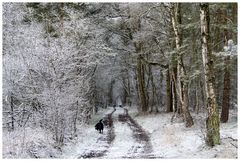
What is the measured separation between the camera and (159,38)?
32.8m

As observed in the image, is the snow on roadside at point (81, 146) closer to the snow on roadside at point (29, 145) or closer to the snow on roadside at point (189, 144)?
the snow on roadside at point (29, 145)

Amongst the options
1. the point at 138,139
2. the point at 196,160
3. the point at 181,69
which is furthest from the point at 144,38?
the point at 196,160

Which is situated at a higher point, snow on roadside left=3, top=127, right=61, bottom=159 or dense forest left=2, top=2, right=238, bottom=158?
dense forest left=2, top=2, right=238, bottom=158

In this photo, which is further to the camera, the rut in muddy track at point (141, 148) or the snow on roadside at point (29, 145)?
the rut in muddy track at point (141, 148)

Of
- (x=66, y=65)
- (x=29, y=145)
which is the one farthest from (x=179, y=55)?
(x=29, y=145)

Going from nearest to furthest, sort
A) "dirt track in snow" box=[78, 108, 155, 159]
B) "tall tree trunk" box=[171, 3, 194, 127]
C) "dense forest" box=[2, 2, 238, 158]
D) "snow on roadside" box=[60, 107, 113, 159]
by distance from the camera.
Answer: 1. "dense forest" box=[2, 2, 238, 158]
2. "dirt track in snow" box=[78, 108, 155, 159]
3. "snow on roadside" box=[60, 107, 113, 159]
4. "tall tree trunk" box=[171, 3, 194, 127]

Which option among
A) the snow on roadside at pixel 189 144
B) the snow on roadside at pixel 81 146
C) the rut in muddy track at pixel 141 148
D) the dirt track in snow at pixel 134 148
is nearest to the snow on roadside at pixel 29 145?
the snow on roadside at pixel 81 146

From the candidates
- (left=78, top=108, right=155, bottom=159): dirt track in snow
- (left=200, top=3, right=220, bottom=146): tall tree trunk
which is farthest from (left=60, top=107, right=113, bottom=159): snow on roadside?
(left=200, top=3, right=220, bottom=146): tall tree trunk

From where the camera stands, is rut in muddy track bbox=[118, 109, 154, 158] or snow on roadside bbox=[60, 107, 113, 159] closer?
rut in muddy track bbox=[118, 109, 154, 158]

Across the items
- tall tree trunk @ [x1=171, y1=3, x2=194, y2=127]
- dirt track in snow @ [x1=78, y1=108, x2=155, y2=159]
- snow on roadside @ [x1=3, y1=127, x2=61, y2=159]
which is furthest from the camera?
tall tree trunk @ [x1=171, y1=3, x2=194, y2=127]

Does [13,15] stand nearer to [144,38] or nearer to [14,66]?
[14,66]

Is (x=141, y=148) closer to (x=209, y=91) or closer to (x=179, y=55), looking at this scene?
(x=209, y=91)

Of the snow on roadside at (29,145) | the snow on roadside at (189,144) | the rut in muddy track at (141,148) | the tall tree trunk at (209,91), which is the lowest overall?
the rut in muddy track at (141,148)

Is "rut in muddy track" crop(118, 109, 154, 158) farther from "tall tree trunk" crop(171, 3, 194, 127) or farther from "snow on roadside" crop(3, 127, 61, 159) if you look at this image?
"snow on roadside" crop(3, 127, 61, 159)
